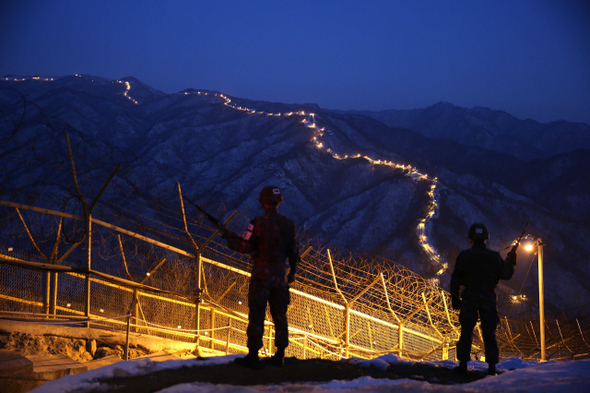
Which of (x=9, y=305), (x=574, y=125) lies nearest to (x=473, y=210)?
(x=9, y=305)

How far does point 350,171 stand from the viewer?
1823 inches

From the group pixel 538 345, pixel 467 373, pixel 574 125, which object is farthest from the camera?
pixel 574 125

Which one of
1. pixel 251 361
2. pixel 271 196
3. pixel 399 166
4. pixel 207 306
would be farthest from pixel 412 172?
pixel 251 361

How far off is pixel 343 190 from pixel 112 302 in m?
36.4

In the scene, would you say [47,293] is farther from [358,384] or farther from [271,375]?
[358,384]

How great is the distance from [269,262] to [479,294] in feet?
8.80

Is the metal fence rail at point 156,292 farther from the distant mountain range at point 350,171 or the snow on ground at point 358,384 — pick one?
the distant mountain range at point 350,171

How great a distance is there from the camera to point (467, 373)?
6207 mm

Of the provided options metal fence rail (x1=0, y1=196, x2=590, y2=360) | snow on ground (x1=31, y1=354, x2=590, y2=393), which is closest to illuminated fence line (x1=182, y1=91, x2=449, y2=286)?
metal fence rail (x1=0, y1=196, x2=590, y2=360)

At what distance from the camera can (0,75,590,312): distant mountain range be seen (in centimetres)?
3766

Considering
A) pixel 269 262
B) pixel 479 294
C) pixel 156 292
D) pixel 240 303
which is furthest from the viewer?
pixel 240 303

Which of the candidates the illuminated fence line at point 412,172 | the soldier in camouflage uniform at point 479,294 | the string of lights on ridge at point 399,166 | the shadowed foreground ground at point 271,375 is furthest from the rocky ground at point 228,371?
the illuminated fence line at point 412,172

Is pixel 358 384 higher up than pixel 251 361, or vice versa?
pixel 251 361

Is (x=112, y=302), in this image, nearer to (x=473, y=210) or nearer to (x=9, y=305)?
(x=9, y=305)
